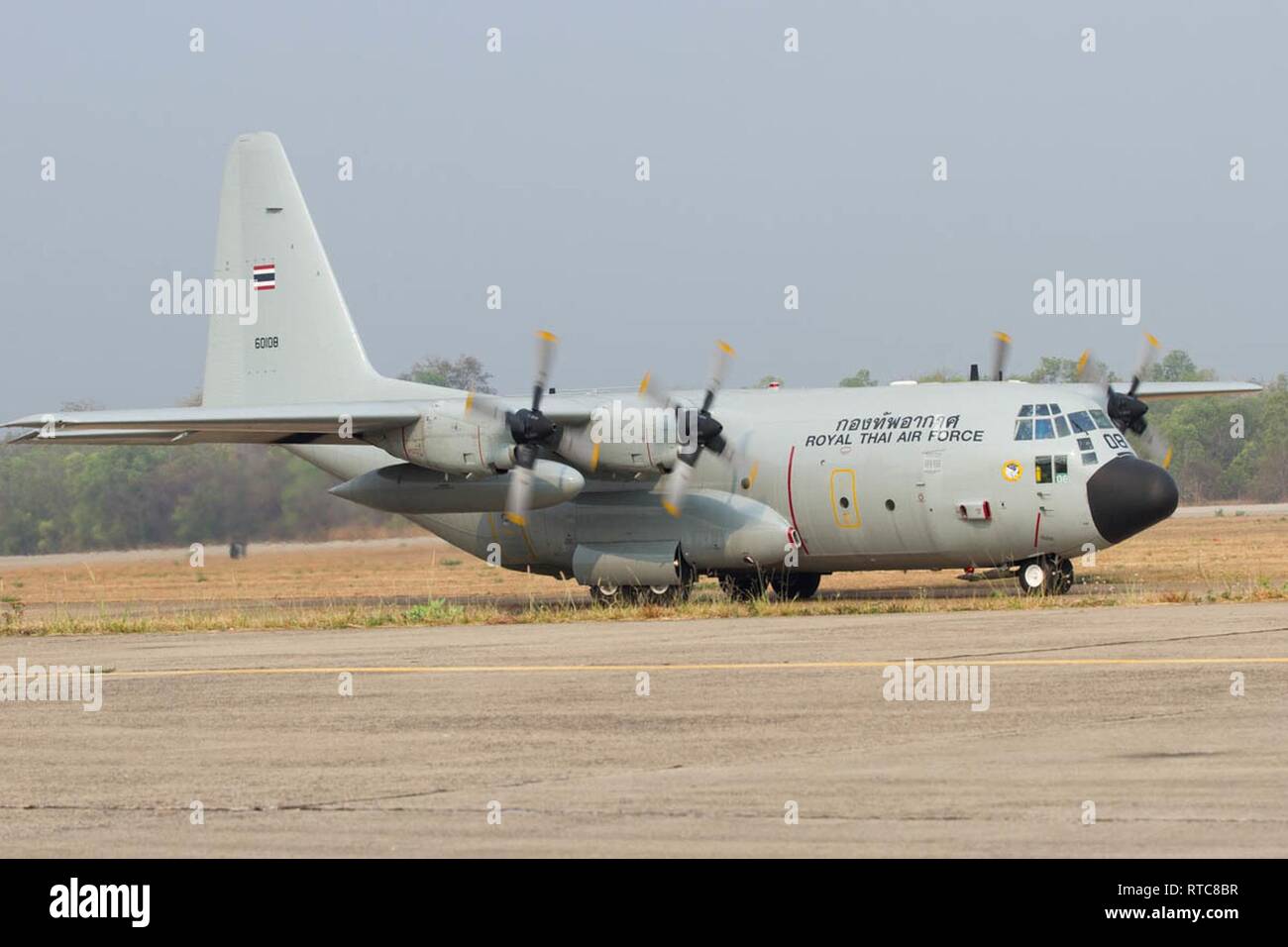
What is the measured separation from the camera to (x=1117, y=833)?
31.5ft

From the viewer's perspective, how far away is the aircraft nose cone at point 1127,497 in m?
28.5

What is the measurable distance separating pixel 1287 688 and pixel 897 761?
5.31 m

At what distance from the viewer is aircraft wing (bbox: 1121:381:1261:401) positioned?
1368 inches

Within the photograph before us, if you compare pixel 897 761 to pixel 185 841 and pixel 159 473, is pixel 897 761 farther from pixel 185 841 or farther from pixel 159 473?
pixel 159 473

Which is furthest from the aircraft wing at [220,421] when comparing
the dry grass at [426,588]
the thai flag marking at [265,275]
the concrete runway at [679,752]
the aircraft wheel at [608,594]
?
the concrete runway at [679,752]

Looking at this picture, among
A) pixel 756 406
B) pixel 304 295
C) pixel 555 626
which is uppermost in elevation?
pixel 304 295

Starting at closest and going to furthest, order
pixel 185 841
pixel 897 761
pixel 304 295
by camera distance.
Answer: pixel 185 841
pixel 897 761
pixel 304 295

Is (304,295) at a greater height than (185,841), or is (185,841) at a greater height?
(304,295)

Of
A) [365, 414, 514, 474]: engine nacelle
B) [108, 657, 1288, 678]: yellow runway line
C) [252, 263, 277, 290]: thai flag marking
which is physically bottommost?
[108, 657, 1288, 678]: yellow runway line

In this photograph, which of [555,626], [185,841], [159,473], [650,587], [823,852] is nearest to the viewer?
[823,852]

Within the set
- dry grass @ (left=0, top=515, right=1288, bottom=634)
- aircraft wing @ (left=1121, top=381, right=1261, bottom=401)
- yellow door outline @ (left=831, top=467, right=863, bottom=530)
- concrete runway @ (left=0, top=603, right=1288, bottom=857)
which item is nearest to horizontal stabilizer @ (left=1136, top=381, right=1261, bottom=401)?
aircraft wing @ (left=1121, top=381, right=1261, bottom=401)

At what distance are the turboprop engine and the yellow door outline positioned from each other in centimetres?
459

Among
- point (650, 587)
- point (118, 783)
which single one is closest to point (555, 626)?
point (650, 587)

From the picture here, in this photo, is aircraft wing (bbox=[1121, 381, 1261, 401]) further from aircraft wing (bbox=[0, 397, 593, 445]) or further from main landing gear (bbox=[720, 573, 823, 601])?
aircraft wing (bbox=[0, 397, 593, 445])
